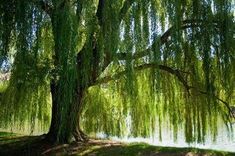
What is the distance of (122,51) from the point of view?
8344 mm

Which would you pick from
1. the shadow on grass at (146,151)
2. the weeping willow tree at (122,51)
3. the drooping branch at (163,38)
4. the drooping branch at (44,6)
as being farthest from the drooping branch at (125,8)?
the shadow on grass at (146,151)

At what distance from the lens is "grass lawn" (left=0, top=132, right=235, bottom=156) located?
360 inches

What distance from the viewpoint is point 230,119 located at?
9.87 meters

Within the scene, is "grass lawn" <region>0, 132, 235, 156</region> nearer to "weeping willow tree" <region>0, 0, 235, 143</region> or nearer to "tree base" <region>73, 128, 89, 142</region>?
"tree base" <region>73, 128, 89, 142</region>

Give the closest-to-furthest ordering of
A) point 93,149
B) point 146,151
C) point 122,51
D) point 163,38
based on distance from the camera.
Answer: point 122,51
point 163,38
point 146,151
point 93,149

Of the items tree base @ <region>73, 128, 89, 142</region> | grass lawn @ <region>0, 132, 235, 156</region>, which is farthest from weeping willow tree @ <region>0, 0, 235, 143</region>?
tree base @ <region>73, 128, 89, 142</region>

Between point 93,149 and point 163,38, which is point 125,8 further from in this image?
point 93,149

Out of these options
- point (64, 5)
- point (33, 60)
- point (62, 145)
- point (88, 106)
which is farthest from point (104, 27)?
point (88, 106)

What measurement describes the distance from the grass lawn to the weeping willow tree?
55 cm

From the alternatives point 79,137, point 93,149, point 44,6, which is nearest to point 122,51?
→ point 44,6

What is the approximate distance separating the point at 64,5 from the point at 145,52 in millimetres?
1815

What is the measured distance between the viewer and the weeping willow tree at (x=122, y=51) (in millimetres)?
7879

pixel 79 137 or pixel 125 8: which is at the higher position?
pixel 125 8

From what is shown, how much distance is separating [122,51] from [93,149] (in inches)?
111
